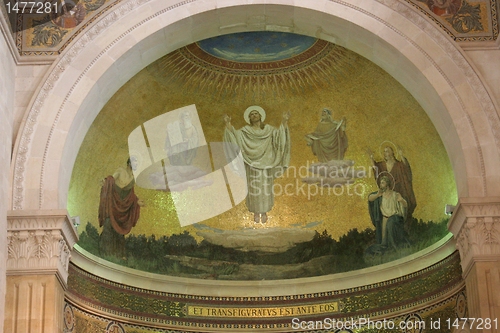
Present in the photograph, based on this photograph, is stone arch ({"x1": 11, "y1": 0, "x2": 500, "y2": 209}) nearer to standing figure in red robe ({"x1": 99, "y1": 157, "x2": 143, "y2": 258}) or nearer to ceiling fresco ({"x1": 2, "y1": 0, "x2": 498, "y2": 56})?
ceiling fresco ({"x1": 2, "y1": 0, "x2": 498, "y2": 56})

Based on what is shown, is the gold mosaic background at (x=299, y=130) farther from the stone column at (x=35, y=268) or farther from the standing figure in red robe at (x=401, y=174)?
the stone column at (x=35, y=268)

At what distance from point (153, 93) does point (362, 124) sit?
4.24 meters

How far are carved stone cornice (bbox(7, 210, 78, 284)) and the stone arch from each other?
0.27m

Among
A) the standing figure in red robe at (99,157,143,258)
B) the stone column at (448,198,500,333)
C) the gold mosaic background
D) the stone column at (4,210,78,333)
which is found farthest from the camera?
the standing figure in red robe at (99,157,143,258)

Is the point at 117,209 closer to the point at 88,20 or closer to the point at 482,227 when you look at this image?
the point at 88,20

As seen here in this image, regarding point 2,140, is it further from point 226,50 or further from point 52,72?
point 226,50

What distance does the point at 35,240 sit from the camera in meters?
16.2

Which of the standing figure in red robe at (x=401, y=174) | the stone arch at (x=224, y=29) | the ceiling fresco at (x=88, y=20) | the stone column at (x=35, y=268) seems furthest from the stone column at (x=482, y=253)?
the stone column at (x=35, y=268)

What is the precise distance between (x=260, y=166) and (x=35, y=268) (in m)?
6.14

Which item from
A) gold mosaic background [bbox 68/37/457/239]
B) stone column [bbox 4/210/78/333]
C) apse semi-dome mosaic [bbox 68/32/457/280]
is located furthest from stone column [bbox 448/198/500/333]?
stone column [bbox 4/210/78/333]

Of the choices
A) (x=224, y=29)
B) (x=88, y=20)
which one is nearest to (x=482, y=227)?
(x=224, y=29)

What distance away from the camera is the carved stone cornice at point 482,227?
53.3 ft

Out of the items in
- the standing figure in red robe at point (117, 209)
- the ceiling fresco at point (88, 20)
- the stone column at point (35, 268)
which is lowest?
the stone column at point (35, 268)

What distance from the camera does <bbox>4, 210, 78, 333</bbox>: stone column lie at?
15.8 meters
